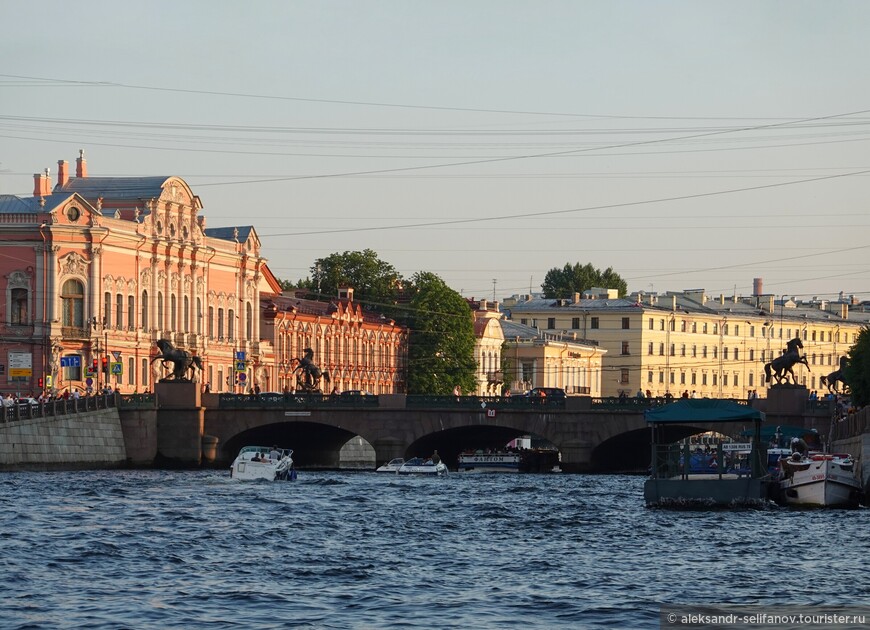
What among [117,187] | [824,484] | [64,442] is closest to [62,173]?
[117,187]

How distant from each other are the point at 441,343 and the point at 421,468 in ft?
164

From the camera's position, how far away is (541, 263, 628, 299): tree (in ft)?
607

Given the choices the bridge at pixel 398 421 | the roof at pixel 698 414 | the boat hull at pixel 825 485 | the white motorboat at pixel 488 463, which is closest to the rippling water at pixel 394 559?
the boat hull at pixel 825 485

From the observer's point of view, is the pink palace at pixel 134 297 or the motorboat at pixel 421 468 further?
the pink palace at pixel 134 297

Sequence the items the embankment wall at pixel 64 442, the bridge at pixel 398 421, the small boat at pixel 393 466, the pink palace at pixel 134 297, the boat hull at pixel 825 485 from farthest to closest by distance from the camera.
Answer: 1. the pink palace at pixel 134 297
2. the bridge at pixel 398 421
3. the small boat at pixel 393 466
4. the embankment wall at pixel 64 442
5. the boat hull at pixel 825 485

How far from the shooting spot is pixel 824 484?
57.2 m

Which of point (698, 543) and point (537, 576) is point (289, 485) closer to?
point (698, 543)

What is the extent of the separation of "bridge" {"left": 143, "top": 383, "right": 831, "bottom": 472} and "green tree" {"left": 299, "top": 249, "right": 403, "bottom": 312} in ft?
173

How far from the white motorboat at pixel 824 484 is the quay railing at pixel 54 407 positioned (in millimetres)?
31788

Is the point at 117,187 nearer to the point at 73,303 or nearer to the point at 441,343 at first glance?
the point at 73,303

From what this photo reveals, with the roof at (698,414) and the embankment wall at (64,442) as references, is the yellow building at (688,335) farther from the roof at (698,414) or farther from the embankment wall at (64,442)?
the roof at (698,414)

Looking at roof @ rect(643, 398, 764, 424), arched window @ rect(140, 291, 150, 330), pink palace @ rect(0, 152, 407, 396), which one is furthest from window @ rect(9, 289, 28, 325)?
roof @ rect(643, 398, 764, 424)

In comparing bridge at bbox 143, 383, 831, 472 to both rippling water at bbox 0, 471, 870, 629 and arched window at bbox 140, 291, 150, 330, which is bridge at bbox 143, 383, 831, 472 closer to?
arched window at bbox 140, 291, 150, 330

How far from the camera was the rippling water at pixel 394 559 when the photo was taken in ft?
108
